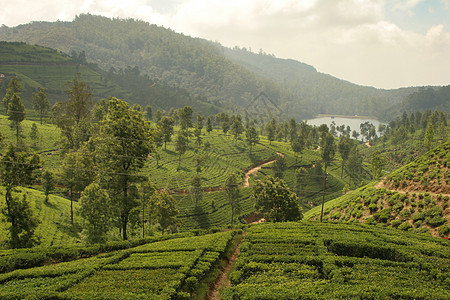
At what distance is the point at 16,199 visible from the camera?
29.9 m

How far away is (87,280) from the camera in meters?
21.2

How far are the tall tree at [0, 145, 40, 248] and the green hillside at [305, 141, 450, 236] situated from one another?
4248 centimetres

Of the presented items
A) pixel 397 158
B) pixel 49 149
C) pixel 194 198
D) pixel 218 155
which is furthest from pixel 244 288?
pixel 397 158

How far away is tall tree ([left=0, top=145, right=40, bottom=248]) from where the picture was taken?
2948 centimetres

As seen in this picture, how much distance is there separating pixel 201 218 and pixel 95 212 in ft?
120

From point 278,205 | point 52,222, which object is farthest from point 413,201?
point 52,222

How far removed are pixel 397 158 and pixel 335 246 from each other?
12760cm

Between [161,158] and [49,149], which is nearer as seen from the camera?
[49,149]

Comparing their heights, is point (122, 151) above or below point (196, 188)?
above

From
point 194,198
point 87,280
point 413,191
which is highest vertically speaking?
point 413,191

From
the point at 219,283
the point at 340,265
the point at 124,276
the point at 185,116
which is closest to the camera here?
the point at 124,276

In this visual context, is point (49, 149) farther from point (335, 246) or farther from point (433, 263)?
point (433, 263)

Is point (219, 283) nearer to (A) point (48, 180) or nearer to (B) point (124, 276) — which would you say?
(B) point (124, 276)

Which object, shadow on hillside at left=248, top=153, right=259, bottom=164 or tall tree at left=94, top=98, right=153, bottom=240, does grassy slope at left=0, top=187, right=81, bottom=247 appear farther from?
shadow on hillside at left=248, top=153, right=259, bottom=164
